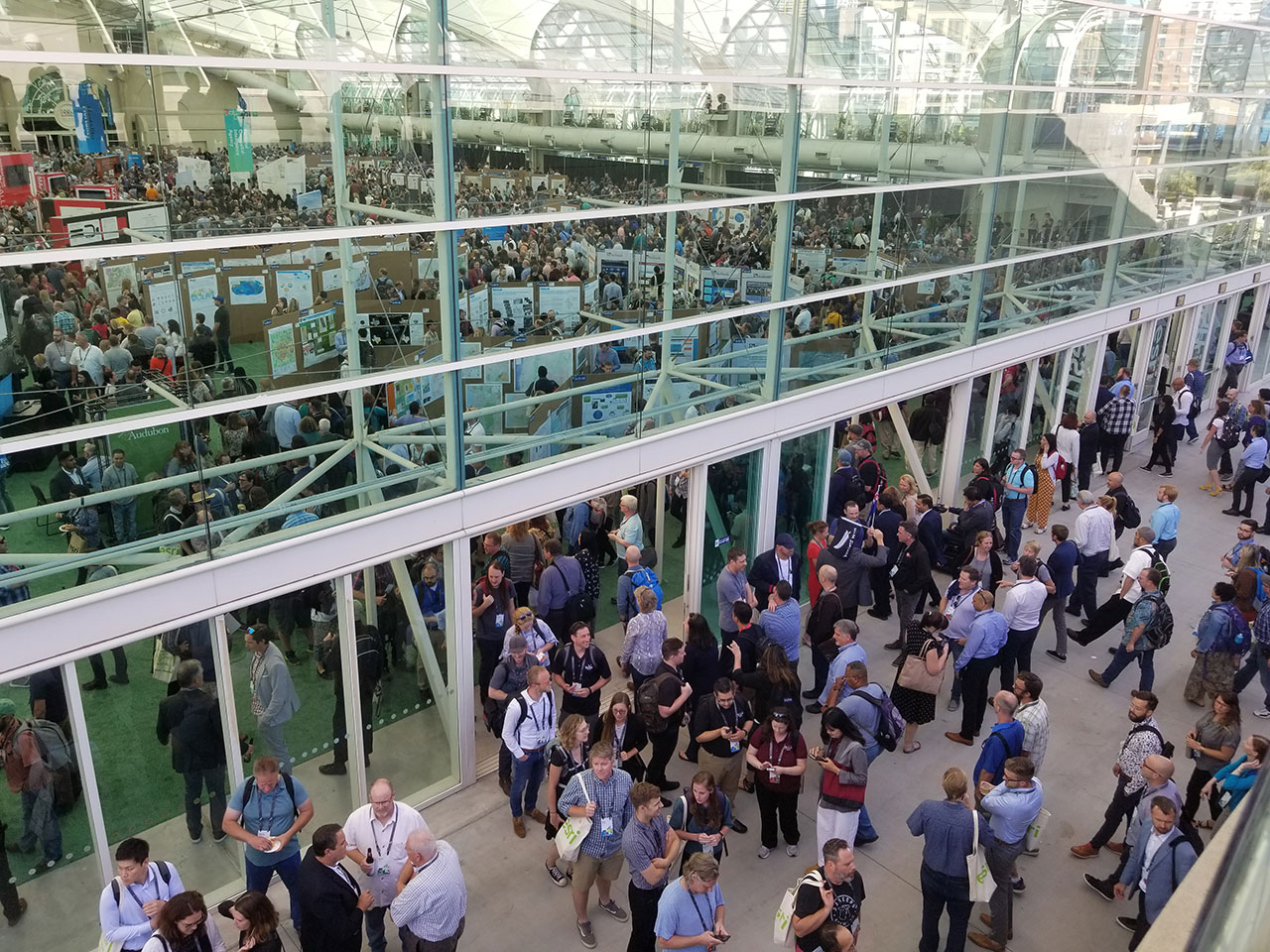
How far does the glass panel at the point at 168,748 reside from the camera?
6730 millimetres

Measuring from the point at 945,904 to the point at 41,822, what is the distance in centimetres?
581

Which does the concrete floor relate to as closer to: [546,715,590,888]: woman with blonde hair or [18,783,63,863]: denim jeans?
[18,783,63,863]: denim jeans

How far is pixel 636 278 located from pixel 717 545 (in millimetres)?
2843

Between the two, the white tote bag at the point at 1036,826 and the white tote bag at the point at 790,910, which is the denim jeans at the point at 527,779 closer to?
the white tote bag at the point at 790,910

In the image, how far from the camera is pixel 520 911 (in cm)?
730

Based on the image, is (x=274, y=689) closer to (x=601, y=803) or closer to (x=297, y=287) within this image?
(x=601, y=803)

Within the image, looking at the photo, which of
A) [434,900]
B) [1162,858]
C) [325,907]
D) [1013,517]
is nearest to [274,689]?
[325,907]

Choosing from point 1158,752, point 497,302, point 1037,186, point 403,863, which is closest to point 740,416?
point 497,302

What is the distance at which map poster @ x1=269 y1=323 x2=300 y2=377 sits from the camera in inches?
278

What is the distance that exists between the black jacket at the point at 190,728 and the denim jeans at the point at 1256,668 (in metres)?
8.91

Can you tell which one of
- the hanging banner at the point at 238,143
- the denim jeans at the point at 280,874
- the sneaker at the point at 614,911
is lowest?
the sneaker at the point at 614,911

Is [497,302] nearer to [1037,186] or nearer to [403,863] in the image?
[403,863]

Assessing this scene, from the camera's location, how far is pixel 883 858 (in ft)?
25.8

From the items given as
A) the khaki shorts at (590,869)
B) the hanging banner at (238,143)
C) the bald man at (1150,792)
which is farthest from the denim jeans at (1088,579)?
the hanging banner at (238,143)
